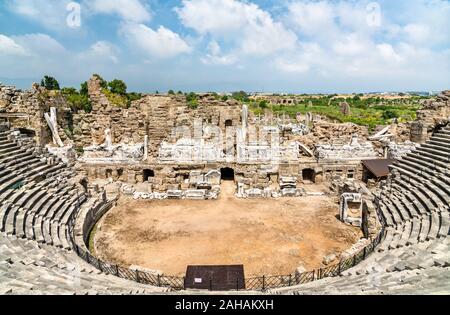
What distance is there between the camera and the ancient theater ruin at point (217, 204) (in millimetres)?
10438

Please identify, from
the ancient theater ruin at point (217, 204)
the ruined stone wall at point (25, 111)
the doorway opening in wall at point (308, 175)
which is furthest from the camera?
the ruined stone wall at point (25, 111)

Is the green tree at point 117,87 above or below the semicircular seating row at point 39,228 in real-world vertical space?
above

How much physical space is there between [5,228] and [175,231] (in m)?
7.18

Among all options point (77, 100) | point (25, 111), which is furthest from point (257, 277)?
point (77, 100)

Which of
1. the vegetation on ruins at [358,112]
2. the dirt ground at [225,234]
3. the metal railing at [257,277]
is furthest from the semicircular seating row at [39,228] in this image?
the vegetation on ruins at [358,112]

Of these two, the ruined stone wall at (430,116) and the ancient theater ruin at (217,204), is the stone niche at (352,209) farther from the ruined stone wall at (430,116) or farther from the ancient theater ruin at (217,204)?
the ruined stone wall at (430,116)

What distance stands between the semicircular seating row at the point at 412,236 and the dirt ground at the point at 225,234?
2.39m

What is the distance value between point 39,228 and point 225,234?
8.11 metres

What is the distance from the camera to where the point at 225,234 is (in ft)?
51.2

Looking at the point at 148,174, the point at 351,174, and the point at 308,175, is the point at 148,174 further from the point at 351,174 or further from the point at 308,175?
the point at 351,174

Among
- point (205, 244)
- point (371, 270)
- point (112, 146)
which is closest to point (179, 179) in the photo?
point (112, 146)

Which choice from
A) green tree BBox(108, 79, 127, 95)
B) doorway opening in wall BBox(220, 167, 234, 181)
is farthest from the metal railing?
green tree BBox(108, 79, 127, 95)

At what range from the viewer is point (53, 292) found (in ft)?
25.5
